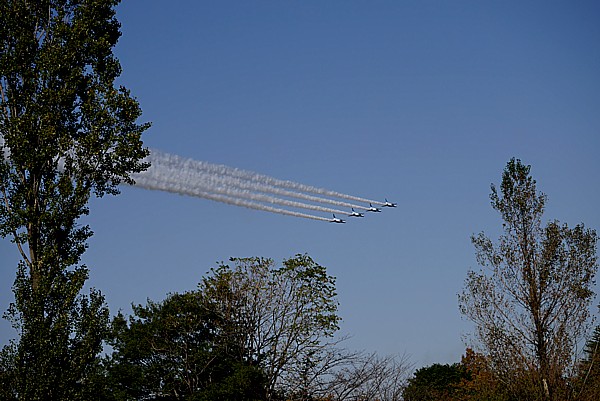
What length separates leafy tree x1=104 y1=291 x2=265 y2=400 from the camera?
82.0 ft

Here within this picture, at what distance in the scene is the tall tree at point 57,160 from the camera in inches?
508

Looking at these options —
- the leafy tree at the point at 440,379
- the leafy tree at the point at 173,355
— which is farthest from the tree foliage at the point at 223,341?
the leafy tree at the point at 440,379

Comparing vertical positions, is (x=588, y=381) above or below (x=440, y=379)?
below

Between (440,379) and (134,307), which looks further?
(440,379)

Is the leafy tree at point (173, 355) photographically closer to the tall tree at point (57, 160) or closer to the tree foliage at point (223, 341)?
the tree foliage at point (223, 341)

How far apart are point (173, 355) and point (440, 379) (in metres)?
22.3

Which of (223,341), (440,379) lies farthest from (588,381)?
(440,379)

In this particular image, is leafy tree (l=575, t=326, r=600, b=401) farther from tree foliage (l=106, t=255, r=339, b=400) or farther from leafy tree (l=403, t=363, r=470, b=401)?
leafy tree (l=403, t=363, r=470, b=401)

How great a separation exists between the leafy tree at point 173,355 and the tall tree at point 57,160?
1163 centimetres

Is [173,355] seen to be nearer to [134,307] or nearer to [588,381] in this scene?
[134,307]

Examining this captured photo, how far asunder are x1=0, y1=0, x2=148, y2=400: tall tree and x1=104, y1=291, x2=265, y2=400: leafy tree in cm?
1163

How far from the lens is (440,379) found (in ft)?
141

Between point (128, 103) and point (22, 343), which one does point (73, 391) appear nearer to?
point (22, 343)

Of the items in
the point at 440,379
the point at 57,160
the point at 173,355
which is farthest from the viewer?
the point at 440,379
